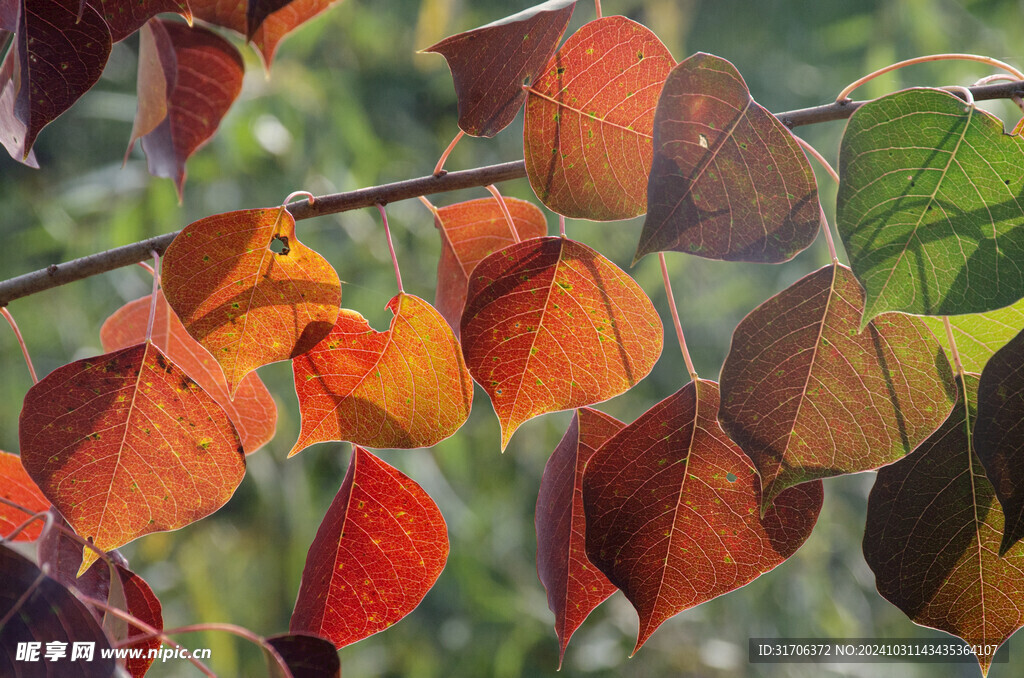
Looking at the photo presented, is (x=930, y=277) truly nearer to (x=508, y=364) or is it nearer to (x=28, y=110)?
(x=508, y=364)

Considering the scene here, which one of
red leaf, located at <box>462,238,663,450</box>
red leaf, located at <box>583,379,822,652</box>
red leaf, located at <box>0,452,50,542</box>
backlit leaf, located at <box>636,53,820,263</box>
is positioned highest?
backlit leaf, located at <box>636,53,820,263</box>

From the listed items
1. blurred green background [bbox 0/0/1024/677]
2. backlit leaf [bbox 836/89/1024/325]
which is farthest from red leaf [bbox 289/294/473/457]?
blurred green background [bbox 0/0/1024/677]

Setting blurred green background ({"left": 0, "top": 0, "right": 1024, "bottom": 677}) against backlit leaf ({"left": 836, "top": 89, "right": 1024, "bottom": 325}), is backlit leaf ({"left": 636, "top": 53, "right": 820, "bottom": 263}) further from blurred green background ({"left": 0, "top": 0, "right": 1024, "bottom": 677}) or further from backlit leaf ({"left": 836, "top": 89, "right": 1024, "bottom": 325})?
blurred green background ({"left": 0, "top": 0, "right": 1024, "bottom": 677})

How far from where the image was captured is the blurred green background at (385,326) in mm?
1746

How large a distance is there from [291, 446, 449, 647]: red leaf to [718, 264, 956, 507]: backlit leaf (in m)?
0.15

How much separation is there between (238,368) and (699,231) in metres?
0.18

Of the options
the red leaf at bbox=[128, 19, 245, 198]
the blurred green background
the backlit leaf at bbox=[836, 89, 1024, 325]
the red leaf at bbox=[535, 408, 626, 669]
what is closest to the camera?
the backlit leaf at bbox=[836, 89, 1024, 325]

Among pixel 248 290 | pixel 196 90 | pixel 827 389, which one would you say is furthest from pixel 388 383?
pixel 196 90

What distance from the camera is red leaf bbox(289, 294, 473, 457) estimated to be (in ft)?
0.97

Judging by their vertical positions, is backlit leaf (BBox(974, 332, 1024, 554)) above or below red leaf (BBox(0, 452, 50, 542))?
above

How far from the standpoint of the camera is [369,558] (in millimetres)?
312

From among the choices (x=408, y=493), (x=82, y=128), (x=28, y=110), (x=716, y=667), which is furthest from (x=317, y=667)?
(x=82, y=128)

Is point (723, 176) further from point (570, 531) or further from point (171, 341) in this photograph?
point (171, 341)

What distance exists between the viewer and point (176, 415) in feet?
0.95
